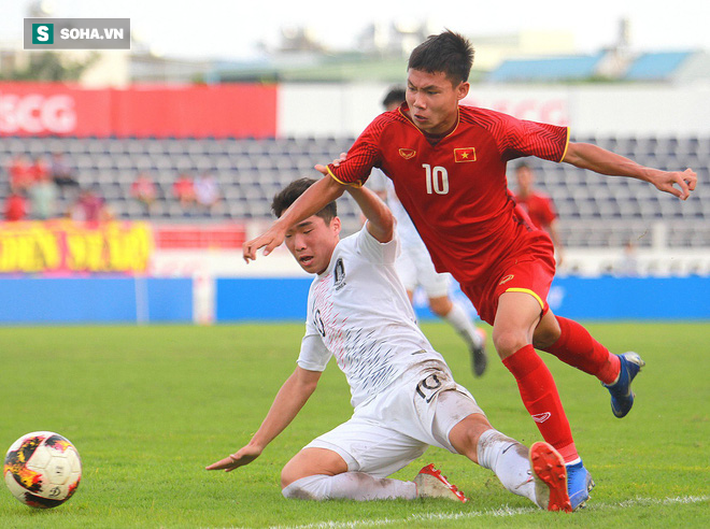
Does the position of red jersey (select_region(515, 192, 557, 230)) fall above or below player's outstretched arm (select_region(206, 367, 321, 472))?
above

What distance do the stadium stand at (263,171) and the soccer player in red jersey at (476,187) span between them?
20.5 m

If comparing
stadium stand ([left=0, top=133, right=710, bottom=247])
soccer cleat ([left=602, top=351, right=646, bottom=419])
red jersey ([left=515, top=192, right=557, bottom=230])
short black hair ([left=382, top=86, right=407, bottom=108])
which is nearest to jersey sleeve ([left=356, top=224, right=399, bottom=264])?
soccer cleat ([left=602, top=351, right=646, bottom=419])

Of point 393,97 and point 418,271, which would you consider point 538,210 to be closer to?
point 418,271

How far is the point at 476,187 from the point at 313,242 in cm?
82

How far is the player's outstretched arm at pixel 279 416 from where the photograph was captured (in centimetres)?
433

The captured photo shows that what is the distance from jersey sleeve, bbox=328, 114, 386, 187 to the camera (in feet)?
14.1

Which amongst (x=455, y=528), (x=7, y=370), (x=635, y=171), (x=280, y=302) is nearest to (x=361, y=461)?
(x=455, y=528)

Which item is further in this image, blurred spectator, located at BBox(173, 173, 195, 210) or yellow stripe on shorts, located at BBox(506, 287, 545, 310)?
blurred spectator, located at BBox(173, 173, 195, 210)

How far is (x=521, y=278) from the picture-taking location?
433 cm

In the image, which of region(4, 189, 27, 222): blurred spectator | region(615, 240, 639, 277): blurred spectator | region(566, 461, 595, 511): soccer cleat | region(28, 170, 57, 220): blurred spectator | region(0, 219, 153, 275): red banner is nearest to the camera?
region(566, 461, 595, 511): soccer cleat

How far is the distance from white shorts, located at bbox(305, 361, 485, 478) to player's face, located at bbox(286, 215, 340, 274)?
73 centimetres

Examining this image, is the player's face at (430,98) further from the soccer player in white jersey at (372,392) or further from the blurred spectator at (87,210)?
the blurred spectator at (87,210)

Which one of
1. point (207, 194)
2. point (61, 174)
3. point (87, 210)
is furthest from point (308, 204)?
point (61, 174)

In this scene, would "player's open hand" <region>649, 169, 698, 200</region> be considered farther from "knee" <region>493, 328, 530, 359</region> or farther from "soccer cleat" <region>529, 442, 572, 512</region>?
"soccer cleat" <region>529, 442, 572, 512</region>
